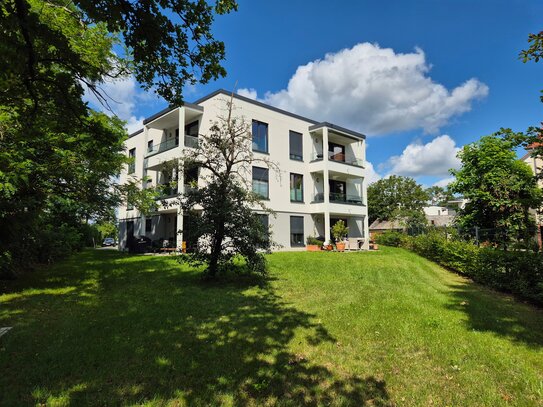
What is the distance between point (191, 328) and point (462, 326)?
→ 16.0ft

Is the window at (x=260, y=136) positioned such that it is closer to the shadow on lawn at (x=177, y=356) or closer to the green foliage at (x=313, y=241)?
the green foliage at (x=313, y=241)

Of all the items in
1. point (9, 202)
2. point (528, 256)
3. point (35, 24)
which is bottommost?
point (528, 256)

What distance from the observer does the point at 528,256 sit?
9047 mm

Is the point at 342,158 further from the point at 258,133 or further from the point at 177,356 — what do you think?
the point at 177,356

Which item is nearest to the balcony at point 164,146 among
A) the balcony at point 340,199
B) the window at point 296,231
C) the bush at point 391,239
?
the window at point 296,231

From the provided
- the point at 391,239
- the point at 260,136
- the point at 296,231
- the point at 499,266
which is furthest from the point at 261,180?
the point at 499,266

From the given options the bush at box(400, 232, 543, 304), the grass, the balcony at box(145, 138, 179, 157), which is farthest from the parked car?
the bush at box(400, 232, 543, 304)

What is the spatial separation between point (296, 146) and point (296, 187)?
321cm

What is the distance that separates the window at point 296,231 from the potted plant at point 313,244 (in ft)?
1.71

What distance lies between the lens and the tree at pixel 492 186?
15469mm

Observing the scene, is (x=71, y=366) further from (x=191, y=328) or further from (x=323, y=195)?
(x=323, y=195)

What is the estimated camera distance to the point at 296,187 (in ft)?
80.6

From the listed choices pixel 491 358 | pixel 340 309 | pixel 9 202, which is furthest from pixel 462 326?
pixel 9 202

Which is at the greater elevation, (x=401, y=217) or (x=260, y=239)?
(x=401, y=217)
